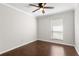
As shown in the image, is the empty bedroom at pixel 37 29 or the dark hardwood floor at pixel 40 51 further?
the empty bedroom at pixel 37 29

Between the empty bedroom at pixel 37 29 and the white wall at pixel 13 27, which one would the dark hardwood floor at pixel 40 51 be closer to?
the empty bedroom at pixel 37 29

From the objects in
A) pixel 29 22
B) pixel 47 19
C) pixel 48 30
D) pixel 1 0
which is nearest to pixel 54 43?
pixel 48 30

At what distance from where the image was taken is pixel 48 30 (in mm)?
3357

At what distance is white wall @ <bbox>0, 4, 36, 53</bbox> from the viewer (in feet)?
6.49

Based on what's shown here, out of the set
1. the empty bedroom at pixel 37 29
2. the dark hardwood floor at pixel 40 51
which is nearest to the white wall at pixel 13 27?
the empty bedroom at pixel 37 29

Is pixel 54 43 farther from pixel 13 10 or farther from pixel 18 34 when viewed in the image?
pixel 13 10

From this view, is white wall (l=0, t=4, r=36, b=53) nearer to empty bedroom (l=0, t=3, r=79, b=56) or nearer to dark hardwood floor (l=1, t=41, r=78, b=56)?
empty bedroom (l=0, t=3, r=79, b=56)

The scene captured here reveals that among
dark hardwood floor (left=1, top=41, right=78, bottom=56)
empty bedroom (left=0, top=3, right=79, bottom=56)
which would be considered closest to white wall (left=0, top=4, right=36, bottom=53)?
empty bedroom (left=0, top=3, right=79, bottom=56)

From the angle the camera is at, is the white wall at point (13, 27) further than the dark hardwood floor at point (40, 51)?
Yes

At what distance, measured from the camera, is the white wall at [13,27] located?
6.49 ft

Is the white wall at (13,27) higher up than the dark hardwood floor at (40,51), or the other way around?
the white wall at (13,27)

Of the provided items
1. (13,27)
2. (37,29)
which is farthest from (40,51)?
(13,27)

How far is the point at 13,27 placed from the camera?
2285mm

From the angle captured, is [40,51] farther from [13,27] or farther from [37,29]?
[13,27]
